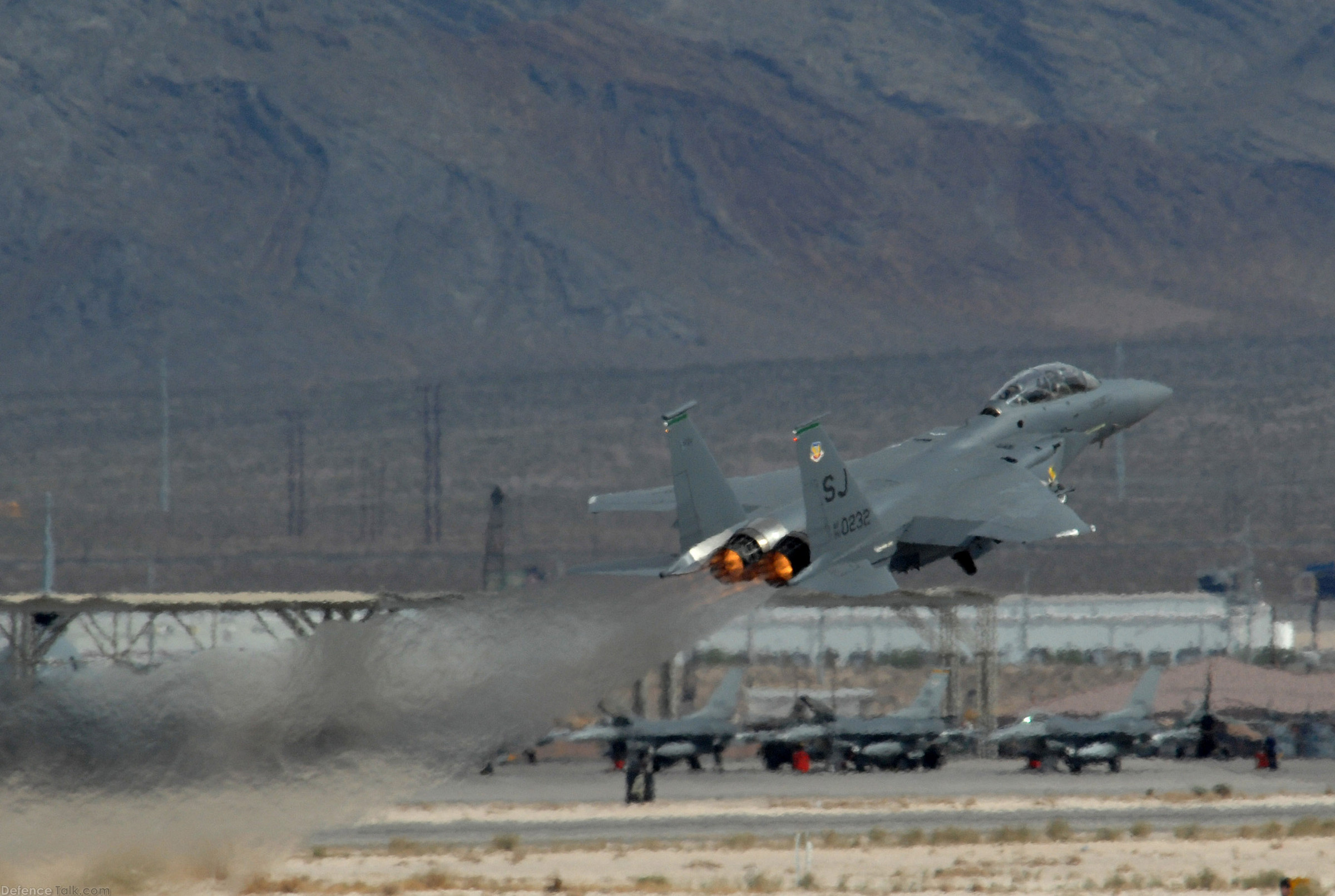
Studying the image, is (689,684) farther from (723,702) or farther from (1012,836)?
(1012,836)

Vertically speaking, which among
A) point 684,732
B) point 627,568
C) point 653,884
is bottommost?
point 653,884

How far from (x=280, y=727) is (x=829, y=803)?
33380 millimetres

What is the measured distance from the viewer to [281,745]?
113ft

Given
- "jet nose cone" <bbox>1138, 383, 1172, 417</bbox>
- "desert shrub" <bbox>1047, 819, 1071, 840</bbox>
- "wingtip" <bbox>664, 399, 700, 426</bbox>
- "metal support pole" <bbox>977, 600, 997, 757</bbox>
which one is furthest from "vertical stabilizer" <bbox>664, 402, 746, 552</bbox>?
"metal support pole" <bbox>977, 600, 997, 757</bbox>

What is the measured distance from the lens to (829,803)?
65.0 meters

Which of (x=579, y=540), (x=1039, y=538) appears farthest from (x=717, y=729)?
(x=579, y=540)

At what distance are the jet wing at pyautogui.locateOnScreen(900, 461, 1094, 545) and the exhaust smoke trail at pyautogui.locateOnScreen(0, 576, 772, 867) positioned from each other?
337 inches

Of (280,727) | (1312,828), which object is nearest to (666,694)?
(1312,828)

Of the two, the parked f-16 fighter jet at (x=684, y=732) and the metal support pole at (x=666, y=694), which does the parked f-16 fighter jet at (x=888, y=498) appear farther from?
the metal support pole at (x=666, y=694)

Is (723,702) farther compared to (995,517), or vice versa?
(723,702)

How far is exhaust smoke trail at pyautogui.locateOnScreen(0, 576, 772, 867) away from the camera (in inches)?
1313

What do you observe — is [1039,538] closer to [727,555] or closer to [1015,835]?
[727,555]

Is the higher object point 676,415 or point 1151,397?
point 1151,397

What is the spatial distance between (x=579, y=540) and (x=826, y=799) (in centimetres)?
10896
